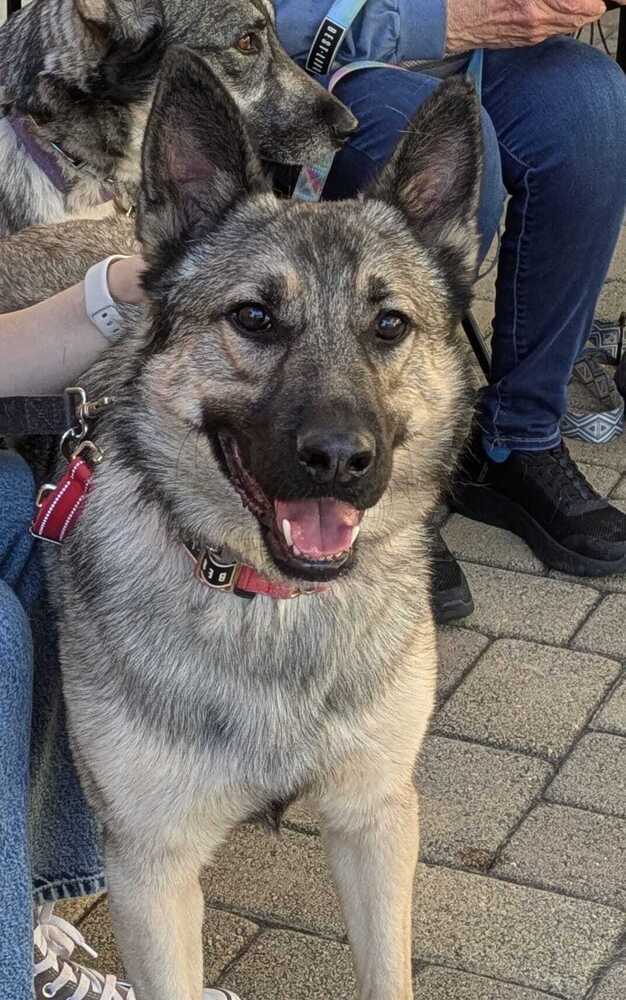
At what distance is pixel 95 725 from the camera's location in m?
2.41

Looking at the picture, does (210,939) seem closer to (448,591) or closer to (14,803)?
(14,803)

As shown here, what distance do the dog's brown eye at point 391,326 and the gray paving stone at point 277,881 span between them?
3.60ft

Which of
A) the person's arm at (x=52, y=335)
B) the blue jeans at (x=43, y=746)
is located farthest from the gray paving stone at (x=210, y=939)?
the person's arm at (x=52, y=335)

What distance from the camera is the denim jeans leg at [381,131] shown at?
379 centimetres

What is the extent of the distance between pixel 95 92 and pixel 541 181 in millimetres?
1327

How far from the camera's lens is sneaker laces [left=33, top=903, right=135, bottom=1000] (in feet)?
8.69

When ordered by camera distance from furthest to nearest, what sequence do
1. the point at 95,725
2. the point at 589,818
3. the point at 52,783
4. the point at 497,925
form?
the point at 589,818 → the point at 497,925 → the point at 52,783 → the point at 95,725

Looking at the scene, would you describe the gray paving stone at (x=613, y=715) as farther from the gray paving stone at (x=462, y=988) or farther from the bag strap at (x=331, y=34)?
the bag strap at (x=331, y=34)

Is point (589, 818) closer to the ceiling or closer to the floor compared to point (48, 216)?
closer to the floor

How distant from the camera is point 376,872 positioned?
2547mm

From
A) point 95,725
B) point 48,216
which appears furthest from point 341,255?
point 48,216

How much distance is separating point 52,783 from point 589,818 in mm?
1218

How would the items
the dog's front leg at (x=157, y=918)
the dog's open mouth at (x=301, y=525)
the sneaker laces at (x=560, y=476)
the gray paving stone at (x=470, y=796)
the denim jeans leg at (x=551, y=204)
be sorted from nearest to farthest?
the dog's open mouth at (x=301, y=525) < the dog's front leg at (x=157, y=918) < the gray paving stone at (x=470, y=796) < the denim jeans leg at (x=551, y=204) < the sneaker laces at (x=560, y=476)

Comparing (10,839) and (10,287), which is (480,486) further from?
(10,839)
